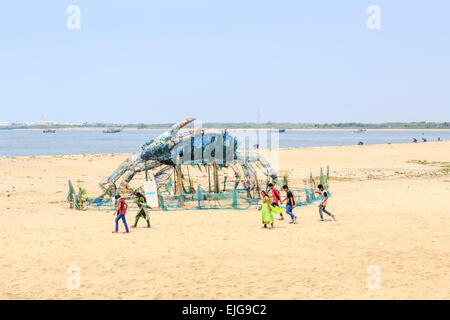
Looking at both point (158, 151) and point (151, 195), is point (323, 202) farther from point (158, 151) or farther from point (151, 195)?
point (158, 151)

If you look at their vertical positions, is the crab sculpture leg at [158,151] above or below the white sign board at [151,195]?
above

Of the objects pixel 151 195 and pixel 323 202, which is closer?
pixel 323 202

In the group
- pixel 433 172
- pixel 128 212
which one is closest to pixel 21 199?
pixel 128 212

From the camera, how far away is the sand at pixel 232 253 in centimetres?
1030

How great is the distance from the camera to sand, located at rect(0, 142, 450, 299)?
10.3 metres

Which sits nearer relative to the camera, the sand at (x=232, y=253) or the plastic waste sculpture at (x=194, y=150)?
the sand at (x=232, y=253)


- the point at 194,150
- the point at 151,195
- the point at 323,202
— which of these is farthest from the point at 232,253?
the point at 194,150

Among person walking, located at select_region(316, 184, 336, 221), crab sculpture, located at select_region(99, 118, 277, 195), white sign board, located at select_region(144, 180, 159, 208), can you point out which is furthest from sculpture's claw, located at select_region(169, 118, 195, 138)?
person walking, located at select_region(316, 184, 336, 221)

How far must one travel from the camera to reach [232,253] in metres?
13.3

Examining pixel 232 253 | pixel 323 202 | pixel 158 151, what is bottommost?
pixel 232 253

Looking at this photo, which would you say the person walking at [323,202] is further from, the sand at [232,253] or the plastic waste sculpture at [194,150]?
the plastic waste sculpture at [194,150]

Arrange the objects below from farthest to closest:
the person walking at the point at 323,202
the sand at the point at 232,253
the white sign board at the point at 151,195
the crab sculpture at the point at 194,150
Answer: the crab sculpture at the point at 194,150 → the white sign board at the point at 151,195 → the person walking at the point at 323,202 → the sand at the point at 232,253

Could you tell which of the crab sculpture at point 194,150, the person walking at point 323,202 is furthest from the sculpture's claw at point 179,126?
the person walking at point 323,202
